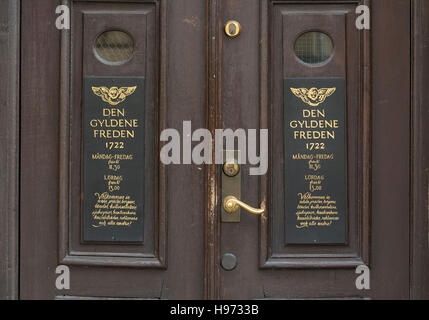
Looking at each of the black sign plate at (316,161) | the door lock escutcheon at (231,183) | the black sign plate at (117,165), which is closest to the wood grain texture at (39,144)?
the black sign plate at (117,165)

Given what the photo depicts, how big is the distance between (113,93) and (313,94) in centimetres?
92

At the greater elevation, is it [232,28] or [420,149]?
[232,28]

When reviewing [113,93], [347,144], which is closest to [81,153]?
[113,93]

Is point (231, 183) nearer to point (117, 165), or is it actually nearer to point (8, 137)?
point (117, 165)

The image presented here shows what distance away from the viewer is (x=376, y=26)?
2.40m

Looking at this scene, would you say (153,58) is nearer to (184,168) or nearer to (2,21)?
(184,168)

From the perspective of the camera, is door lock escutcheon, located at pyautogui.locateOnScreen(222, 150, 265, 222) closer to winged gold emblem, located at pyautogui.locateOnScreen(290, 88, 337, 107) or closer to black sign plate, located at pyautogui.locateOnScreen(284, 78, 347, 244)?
black sign plate, located at pyautogui.locateOnScreen(284, 78, 347, 244)

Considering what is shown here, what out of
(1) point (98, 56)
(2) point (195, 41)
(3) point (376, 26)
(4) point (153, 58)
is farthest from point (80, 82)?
(3) point (376, 26)

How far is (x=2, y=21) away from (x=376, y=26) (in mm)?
1714

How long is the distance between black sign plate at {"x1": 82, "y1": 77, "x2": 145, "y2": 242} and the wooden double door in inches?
0.4

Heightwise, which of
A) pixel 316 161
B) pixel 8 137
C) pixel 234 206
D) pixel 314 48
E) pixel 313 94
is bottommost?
pixel 234 206

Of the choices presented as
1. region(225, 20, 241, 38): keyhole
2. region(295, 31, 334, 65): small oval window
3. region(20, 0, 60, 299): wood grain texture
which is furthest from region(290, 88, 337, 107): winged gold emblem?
region(20, 0, 60, 299): wood grain texture

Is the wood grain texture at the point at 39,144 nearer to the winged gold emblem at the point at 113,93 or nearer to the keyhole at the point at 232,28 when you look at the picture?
the winged gold emblem at the point at 113,93

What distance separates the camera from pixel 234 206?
238cm
